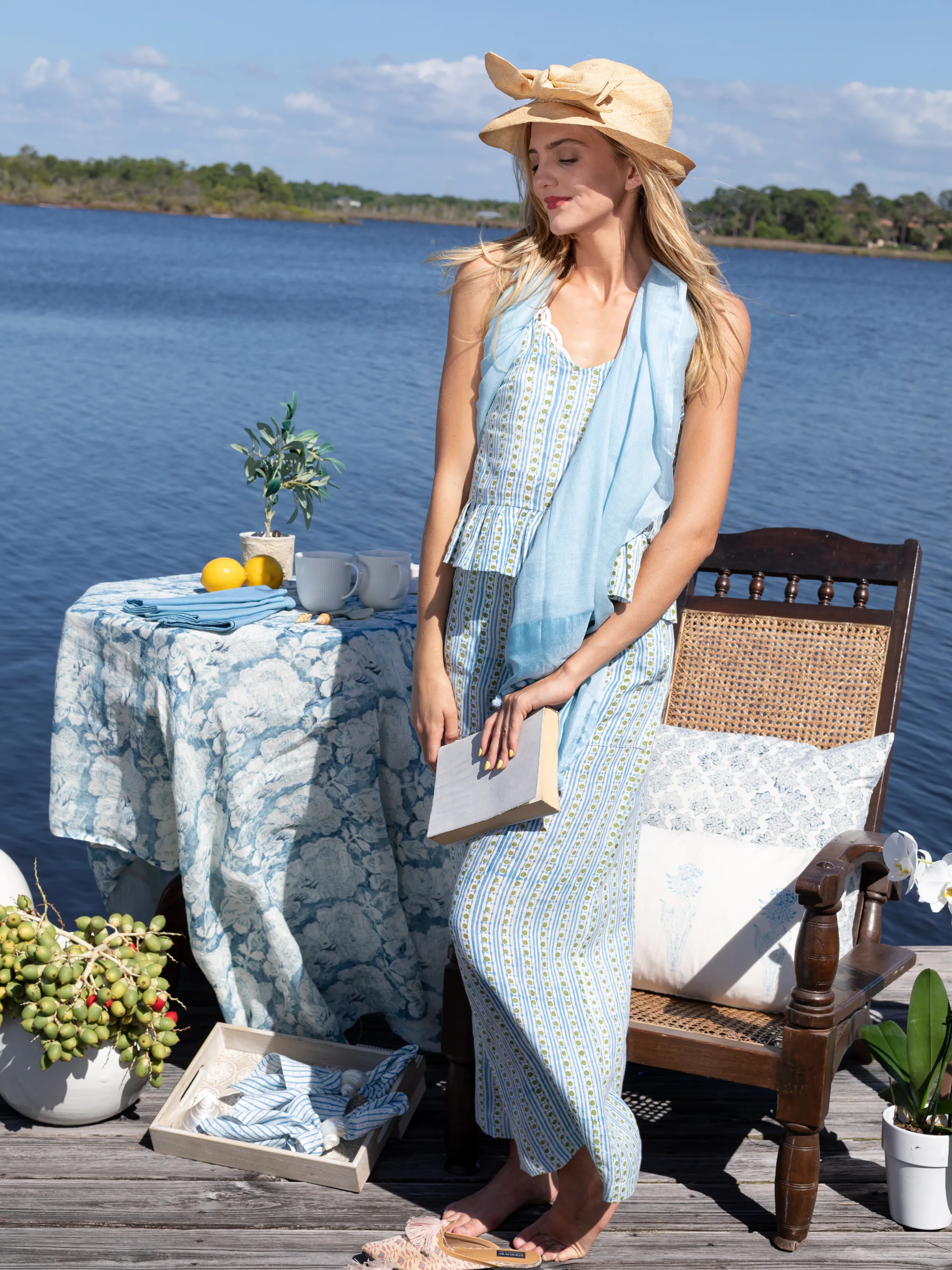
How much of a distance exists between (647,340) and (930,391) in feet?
61.5

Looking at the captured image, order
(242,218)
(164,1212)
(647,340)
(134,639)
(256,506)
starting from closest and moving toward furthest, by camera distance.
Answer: (647,340) → (164,1212) → (134,639) → (256,506) → (242,218)

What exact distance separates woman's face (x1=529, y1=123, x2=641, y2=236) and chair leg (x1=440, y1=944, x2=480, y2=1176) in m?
1.34

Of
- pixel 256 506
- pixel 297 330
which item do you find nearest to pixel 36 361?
pixel 297 330

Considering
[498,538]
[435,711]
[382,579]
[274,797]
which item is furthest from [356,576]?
[498,538]

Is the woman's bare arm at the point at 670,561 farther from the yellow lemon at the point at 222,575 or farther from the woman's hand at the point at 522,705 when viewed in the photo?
the yellow lemon at the point at 222,575

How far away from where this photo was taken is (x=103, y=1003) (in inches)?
101

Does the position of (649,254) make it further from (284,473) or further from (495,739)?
(284,473)

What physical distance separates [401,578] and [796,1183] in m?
1.50

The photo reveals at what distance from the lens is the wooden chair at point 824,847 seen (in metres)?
2.39

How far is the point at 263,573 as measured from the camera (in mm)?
3230

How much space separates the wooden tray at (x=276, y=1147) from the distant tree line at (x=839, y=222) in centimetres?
8190

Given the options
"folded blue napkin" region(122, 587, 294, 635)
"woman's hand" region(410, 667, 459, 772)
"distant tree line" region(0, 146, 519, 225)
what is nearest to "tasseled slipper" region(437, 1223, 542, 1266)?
"woman's hand" region(410, 667, 459, 772)

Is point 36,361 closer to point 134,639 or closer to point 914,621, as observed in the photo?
point 914,621

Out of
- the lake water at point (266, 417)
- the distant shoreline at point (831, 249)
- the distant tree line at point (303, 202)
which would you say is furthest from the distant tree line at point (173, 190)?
the lake water at point (266, 417)
